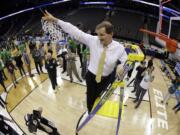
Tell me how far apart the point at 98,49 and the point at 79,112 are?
3586mm

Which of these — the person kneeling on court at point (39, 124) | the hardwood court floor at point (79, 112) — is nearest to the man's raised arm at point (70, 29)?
the person kneeling on court at point (39, 124)

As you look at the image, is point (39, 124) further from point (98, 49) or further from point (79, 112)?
point (98, 49)

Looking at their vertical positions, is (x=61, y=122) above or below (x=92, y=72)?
below

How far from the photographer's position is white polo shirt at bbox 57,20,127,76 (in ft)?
8.49

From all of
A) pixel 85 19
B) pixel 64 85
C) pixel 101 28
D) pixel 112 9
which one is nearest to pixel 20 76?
pixel 64 85

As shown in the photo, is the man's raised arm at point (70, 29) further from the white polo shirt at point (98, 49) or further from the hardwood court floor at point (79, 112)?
the hardwood court floor at point (79, 112)

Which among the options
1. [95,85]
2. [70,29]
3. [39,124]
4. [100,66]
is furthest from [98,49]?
[39,124]

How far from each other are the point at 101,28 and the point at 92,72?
33.0 inches

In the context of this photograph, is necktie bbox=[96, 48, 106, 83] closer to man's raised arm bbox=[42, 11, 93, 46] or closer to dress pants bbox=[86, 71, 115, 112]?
dress pants bbox=[86, 71, 115, 112]

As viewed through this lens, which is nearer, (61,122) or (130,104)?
(61,122)

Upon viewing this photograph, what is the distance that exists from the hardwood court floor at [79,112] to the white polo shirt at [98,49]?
286 centimetres

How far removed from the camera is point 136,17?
18.7m

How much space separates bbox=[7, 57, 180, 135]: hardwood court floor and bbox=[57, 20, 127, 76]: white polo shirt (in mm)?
2864

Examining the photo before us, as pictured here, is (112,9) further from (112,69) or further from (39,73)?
(112,69)
